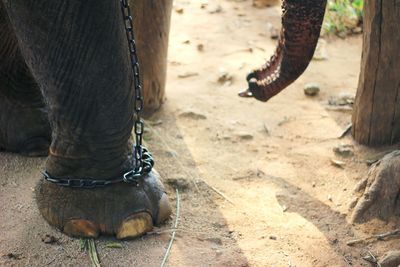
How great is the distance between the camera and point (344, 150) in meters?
2.90

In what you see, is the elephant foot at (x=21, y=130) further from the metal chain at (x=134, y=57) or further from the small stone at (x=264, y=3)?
the small stone at (x=264, y=3)

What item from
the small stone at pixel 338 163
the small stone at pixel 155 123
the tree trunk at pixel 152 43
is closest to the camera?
the small stone at pixel 338 163

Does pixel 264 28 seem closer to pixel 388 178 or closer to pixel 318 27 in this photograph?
pixel 388 178

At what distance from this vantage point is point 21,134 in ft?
8.86

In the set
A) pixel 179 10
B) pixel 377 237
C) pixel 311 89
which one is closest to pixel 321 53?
pixel 311 89

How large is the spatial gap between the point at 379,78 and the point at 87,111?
4.03 ft

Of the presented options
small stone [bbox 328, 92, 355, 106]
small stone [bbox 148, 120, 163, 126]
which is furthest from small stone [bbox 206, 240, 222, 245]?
small stone [bbox 328, 92, 355, 106]

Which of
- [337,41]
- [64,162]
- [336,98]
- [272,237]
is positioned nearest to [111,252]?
[64,162]

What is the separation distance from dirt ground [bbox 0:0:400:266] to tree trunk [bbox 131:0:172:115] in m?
0.11

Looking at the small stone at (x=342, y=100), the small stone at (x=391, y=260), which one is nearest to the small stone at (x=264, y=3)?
the small stone at (x=342, y=100)

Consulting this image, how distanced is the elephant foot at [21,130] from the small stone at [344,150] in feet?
3.82

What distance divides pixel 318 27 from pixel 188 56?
203 cm

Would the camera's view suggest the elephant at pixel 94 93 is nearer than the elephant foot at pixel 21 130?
Yes

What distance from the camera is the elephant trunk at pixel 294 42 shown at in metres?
1.98
